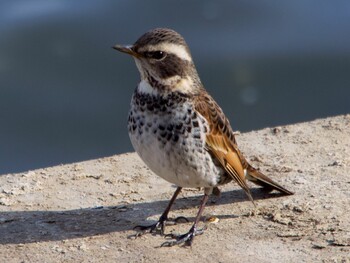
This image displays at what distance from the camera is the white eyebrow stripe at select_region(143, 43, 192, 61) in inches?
276

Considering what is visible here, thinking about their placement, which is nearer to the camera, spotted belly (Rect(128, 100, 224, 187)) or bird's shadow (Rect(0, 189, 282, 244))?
spotted belly (Rect(128, 100, 224, 187))

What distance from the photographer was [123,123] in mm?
12398

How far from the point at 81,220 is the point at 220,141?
45.8 inches

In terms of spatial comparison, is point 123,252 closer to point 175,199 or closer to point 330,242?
point 175,199

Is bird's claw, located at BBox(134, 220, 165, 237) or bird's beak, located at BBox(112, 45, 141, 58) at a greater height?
bird's beak, located at BBox(112, 45, 141, 58)

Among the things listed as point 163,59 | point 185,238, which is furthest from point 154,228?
point 163,59

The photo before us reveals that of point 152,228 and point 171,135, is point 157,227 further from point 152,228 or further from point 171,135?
point 171,135

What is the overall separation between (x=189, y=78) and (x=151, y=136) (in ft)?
1.77

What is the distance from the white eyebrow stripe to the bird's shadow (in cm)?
122

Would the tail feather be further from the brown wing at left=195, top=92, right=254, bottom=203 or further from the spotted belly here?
the spotted belly

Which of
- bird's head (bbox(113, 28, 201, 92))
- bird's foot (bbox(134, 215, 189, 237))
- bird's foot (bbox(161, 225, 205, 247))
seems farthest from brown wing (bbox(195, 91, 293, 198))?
bird's foot (bbox(134, 215, 189, 237))

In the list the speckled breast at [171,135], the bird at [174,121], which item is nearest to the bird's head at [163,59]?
the bird at [174,121]

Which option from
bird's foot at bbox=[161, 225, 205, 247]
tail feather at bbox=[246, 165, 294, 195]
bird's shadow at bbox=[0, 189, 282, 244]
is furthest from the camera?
tail feather at bbox=[246, 165, 294, 195]

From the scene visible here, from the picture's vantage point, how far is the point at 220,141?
725 centimetres
